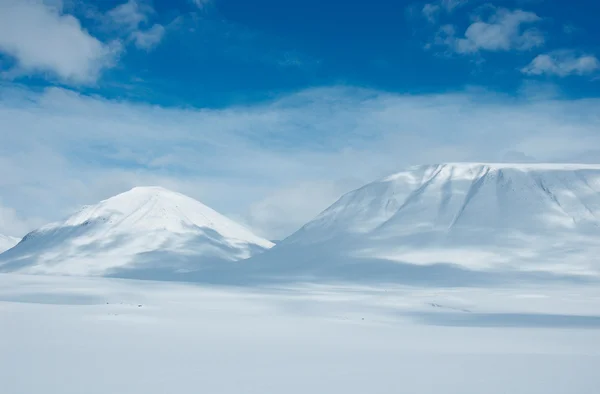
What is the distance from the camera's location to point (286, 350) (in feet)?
62.6

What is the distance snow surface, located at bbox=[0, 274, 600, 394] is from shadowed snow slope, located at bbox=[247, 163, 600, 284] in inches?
2487

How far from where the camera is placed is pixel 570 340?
77.0 feet

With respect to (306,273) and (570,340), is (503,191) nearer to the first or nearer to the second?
(306,273)

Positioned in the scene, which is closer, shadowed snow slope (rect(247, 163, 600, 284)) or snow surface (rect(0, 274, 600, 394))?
snow surface (rect(0, 274, 600, 394))

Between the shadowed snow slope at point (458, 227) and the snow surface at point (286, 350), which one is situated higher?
the shadowed snow slope at point (458, 227)

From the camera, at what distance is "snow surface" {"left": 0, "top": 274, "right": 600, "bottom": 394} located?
1380 centimetres

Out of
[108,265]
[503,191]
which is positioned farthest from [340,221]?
[108,265]

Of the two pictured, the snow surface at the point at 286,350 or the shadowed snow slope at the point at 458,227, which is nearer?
the snow surface at the point at 286,350

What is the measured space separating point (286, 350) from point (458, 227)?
375ft

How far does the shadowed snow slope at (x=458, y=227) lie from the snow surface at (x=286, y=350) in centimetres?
6318

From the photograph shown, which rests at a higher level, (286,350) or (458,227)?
(458,227)

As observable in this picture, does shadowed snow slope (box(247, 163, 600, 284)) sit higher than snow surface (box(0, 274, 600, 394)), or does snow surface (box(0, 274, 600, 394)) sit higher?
shadowed snow slope (box(247, 163, 600, 284))

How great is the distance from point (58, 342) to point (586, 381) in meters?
17.1

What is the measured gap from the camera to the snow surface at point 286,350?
13805mm
